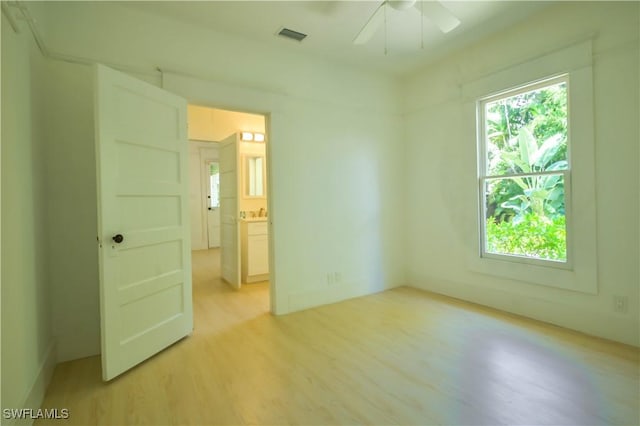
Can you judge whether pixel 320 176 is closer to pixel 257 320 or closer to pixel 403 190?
pixel 403 190

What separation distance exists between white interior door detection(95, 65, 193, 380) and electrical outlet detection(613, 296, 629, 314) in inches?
142

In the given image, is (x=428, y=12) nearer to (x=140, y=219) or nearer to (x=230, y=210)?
(x=140, y=219)

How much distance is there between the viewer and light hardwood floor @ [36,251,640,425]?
5.57 feet

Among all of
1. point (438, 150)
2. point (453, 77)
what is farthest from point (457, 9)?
point (438, 150)

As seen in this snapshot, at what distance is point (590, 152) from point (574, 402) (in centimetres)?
199

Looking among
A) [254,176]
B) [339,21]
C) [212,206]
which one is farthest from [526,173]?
[212,206]

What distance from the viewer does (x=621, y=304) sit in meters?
2.47

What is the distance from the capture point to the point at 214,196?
26.9ft

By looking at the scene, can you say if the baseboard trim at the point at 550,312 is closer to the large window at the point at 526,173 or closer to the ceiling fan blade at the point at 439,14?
the large window at the point at 526,173

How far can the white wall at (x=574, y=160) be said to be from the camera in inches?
95.3

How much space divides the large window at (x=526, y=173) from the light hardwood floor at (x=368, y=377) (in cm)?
79

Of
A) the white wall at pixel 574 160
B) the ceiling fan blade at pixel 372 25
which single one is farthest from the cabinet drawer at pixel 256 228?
the ceiling fan blade at pixel 372 25

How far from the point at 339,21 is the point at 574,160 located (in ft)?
8.05

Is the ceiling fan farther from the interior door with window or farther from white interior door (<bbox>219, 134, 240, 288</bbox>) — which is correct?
the interior door with window
